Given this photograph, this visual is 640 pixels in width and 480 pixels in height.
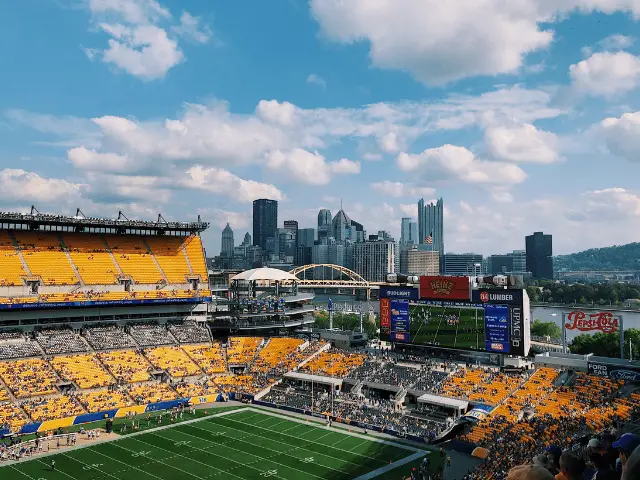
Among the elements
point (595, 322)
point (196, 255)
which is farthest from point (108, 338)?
point (595, 322)

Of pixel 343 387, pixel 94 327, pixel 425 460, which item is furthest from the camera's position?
pixel 94 327

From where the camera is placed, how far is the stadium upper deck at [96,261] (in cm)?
6981

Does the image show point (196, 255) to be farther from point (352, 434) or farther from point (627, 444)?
point (627, 444)

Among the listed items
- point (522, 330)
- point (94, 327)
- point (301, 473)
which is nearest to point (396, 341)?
point (522, 330)

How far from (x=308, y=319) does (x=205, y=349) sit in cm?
2017

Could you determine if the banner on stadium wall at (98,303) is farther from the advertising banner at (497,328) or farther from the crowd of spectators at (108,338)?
the advertising banner at (497,328)

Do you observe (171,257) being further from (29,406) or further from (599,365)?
(599,365)

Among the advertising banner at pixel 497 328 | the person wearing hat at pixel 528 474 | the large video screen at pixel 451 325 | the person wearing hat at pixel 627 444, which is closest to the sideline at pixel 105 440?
the large video screen at pixel 451 325

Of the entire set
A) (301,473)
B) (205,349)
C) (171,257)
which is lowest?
(301,473)

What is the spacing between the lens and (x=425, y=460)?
42406mm

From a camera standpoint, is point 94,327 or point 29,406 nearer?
point 29,406

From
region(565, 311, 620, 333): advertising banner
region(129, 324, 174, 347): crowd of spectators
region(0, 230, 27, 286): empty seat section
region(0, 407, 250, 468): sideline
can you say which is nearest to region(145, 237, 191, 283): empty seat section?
region(129, 324, 174, 347): crowd of spectators

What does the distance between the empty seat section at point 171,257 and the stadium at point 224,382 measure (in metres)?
0.24

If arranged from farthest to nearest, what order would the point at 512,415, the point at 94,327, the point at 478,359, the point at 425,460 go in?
the point at 94,327, the point at 478,359, the point at 512,415, the point at 425,460
